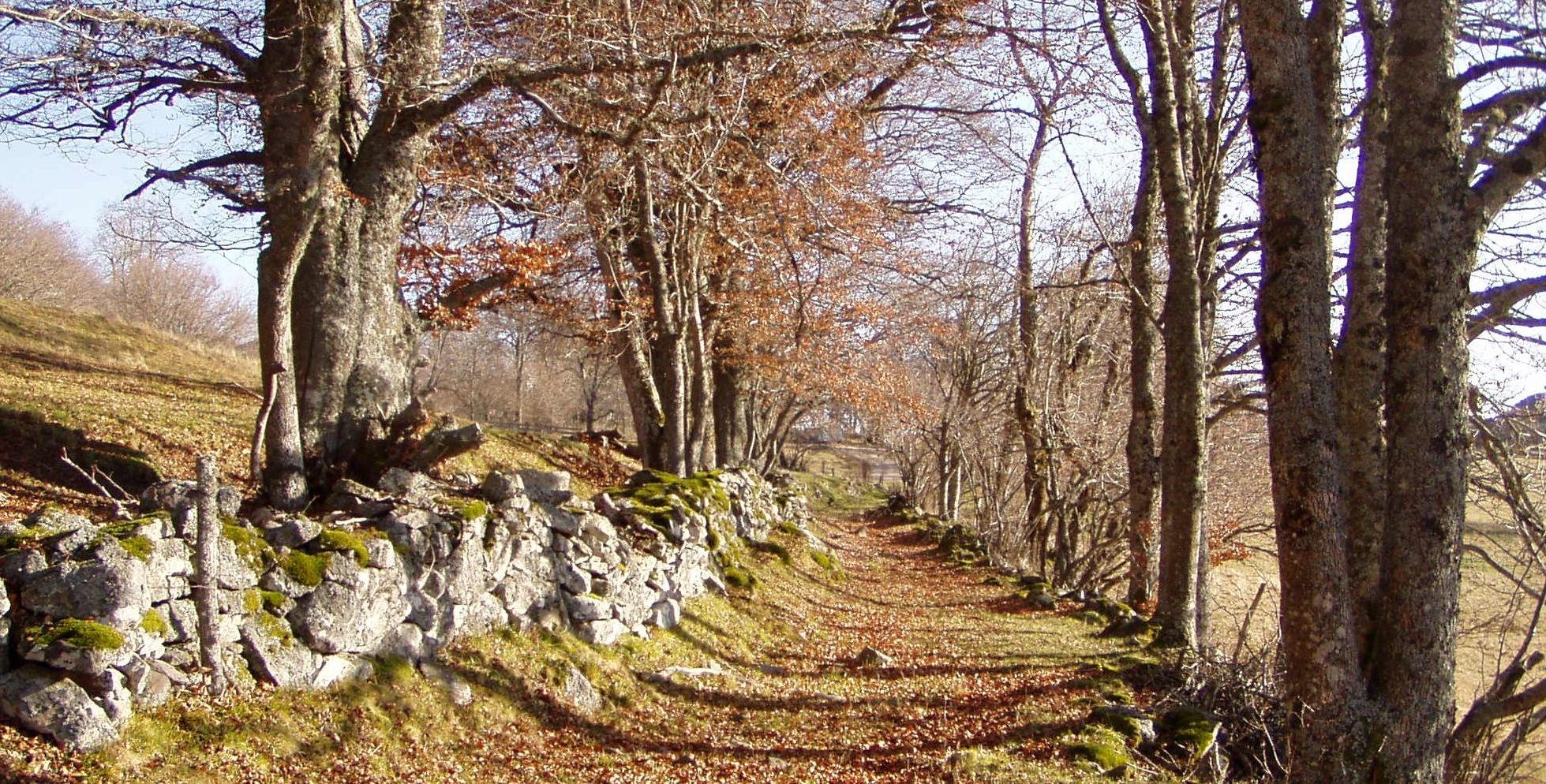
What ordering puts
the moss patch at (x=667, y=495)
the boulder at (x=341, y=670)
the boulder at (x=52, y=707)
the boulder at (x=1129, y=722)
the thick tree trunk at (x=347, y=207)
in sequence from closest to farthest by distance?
the boulder at (x=52, y=707) → the boulder at (x=341, y=670) → the boulder at (x=1129, y=722) → the thick tree trunk at (x=347, y=207) → the moss patch at (x=667, y=495)

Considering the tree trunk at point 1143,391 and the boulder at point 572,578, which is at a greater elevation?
the tree trunk at point 1143,391

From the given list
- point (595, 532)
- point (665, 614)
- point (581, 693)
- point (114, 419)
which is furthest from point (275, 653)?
point (114, 419)

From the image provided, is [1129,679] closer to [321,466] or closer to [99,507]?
[321,466]

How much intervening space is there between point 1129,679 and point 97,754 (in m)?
6.84

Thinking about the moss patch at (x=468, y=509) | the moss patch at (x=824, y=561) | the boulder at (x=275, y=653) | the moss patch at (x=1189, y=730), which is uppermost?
the moss patch at (x=468, y=509)

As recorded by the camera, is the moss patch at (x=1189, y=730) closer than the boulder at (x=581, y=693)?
Yes

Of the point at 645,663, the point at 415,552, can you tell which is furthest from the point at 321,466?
the point at 645,663

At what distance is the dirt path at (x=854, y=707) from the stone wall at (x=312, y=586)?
91 centimetres

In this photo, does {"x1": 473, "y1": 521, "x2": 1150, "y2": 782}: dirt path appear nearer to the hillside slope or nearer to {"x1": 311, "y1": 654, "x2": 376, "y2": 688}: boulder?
{"x1": 311, "y1": 654, "x2": 376, "y2": 688}: boulder

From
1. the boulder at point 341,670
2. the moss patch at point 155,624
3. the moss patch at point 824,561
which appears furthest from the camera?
the moss patch at point 824,561

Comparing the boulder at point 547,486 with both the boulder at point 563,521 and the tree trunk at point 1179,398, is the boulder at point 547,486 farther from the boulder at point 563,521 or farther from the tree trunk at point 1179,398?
the tree trunk at point 1179,398

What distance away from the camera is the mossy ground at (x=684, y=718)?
431 centimetres

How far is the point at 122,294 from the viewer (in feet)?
131

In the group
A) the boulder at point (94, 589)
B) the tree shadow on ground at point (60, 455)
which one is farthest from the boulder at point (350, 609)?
the tree shadow on ground at point (60, 455)
